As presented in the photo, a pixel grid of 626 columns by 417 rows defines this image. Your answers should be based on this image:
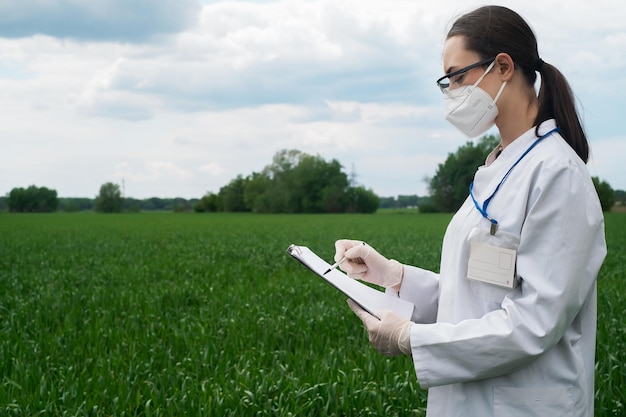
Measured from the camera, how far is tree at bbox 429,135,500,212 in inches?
3445

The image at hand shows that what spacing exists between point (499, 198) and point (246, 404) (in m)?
2.83

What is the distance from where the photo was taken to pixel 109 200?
123438mm

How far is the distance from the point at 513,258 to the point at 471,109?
670mm

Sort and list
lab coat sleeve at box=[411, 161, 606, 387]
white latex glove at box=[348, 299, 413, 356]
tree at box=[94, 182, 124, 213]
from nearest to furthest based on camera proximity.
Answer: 1. lab coat sleeve at box=[411, 161, 606, 387]
2. white latex glove at box=[348, 299, 413, 356]
3. tree at box=[94, 182, 124, 213]

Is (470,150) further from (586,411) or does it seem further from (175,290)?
(586,411)

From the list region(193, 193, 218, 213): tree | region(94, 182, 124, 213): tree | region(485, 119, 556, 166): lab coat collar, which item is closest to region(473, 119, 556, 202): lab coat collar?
region(485, 119, 556, 166): lab coat collar

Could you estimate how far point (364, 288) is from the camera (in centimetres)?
260

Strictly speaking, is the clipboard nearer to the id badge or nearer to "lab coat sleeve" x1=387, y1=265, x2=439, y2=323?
"lab coat sleeve" x1=387, y1=265, x2=439, y2=323

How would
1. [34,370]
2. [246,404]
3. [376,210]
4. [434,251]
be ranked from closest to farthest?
[246,404]
[34,370]
[434,251]
[376,210]

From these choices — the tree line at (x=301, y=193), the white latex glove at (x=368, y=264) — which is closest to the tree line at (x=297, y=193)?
the tree line at (x=301, y=193)

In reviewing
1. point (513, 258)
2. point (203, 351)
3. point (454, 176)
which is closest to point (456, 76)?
point (513, 258)

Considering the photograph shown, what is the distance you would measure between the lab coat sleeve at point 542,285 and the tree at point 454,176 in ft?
283

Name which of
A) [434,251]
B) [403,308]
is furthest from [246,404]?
[434,251]

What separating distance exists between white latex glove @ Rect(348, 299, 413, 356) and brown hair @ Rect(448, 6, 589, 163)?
81 cm
